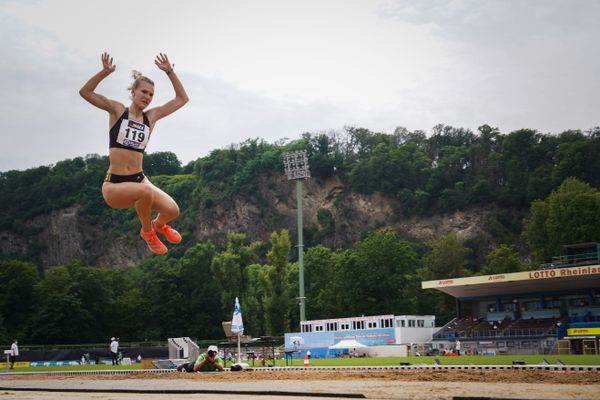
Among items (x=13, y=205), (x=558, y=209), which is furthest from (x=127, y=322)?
(x=13, y=205)

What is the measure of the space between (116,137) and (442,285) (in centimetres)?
5044

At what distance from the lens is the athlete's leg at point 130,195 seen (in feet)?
44.1

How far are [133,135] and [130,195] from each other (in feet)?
3.86

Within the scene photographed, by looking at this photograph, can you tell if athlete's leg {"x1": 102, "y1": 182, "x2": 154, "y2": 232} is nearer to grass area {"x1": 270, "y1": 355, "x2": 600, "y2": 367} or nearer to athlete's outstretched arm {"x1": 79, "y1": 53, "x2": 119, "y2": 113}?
athlete's outstretched arm {"x1": 79, "y1": 53, "x2": 119, "y2": 113}

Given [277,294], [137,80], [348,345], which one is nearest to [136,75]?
[137,80]

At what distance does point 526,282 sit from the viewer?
55.7 meters

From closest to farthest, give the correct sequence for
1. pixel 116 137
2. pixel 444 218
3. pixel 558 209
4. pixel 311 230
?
pixel 116 137
pixel 558 209
pixel 444 218
pixel 311 230

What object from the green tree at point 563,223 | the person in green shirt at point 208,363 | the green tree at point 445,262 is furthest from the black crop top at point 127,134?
the green tree at point 445,262

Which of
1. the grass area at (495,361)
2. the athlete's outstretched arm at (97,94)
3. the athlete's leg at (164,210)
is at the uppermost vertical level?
the athlete's outstretched arm at (97,94)

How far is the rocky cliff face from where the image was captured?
132 meters

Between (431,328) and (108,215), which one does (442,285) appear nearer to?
(431,328)

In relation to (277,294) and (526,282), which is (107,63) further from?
(277,294)

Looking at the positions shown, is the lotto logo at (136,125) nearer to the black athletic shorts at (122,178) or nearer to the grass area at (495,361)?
the black athletic shorts at (122,178)

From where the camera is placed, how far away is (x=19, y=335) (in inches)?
3322
